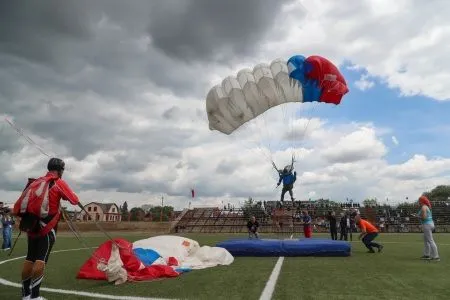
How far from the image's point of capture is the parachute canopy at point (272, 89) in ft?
46.6

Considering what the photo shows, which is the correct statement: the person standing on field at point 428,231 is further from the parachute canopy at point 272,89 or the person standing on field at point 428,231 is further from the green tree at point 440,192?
the green tree at point 440,192

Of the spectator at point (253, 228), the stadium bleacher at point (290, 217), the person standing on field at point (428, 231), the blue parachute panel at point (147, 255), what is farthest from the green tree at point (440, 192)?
the blue parachute panel at point (147, 255)

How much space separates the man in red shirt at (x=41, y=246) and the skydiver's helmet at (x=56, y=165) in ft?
0.24

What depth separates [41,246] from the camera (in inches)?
193

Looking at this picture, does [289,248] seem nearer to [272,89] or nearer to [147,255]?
[147,255]

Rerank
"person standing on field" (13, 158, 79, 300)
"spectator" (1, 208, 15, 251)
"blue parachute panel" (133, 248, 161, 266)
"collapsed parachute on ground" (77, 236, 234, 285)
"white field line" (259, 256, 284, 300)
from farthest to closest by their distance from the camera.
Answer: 1. "spectator" (1, 208, 15, 251)
2. "blue parachute panel" (133, 248, 161, 266)
3. "collapsed parachute on ground" (77, 236, 234, 285)
4. "white field line" (259, 256, 284, 300)
5. "person standing on field" (13, 158, 79, 300)

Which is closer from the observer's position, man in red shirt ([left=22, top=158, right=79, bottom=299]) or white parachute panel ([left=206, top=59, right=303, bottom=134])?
man in red shirt ([left=22, top=158, right=79, bottom=299])

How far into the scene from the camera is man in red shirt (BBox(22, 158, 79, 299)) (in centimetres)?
481

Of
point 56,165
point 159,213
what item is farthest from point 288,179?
point 159,213

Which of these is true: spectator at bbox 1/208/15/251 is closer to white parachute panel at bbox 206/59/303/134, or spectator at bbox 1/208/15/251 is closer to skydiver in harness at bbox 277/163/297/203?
white parachute panel at bbox 206/59/303/134

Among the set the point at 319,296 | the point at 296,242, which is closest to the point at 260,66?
the point at 296,242

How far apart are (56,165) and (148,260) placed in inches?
130

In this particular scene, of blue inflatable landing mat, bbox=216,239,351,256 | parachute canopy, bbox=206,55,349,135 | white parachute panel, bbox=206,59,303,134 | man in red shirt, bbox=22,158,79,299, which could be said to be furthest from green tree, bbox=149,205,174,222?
man in red shirt, bbox=22,158,79,299

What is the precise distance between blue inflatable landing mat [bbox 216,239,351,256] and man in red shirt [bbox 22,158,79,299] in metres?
6.60
